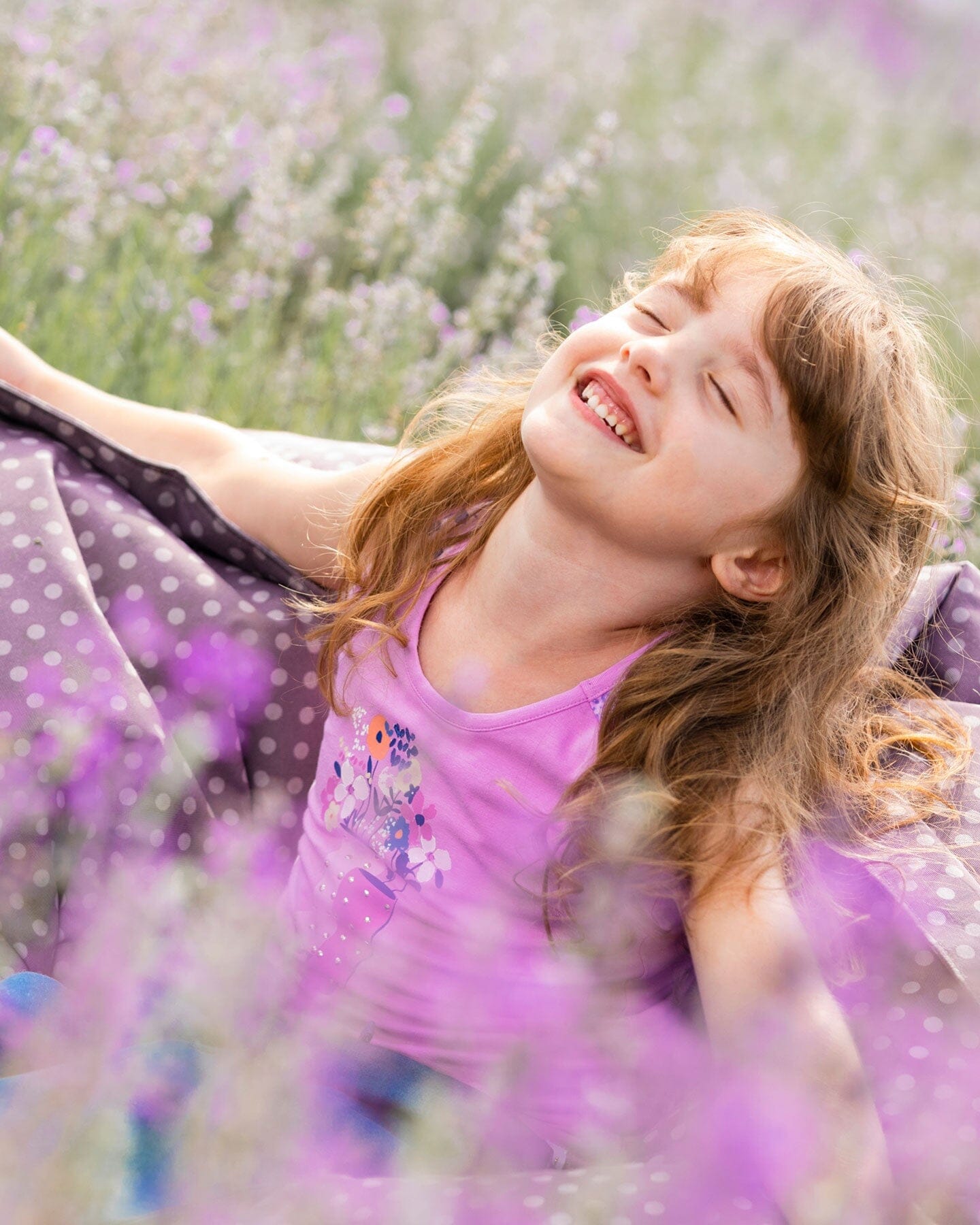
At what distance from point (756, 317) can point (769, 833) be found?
518 millimetres

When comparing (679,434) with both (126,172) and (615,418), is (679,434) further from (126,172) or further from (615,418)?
(126,172)

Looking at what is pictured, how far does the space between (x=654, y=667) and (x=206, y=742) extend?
0.55 m

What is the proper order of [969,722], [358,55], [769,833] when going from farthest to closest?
[358,55] < [969,722] < [769,833]

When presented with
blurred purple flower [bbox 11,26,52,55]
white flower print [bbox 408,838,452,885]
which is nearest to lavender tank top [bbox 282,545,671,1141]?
white flower print [bbox 408,838,452,885]

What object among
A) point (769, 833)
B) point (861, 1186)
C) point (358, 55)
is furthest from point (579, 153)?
point (358, 55)

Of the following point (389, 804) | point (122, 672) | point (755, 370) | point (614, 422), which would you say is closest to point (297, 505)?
point (122, 672)

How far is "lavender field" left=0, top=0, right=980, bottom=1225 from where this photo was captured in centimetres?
54

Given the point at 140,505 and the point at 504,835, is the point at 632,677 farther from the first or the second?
the point at 140,505

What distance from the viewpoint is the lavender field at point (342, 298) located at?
0.54 meters

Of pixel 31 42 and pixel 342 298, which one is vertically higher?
pixel 31 42

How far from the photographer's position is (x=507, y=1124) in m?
0.86

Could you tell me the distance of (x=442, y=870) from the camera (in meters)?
1.49

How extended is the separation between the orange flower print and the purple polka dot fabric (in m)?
0.16

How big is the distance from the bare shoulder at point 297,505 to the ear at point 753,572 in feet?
1.66
